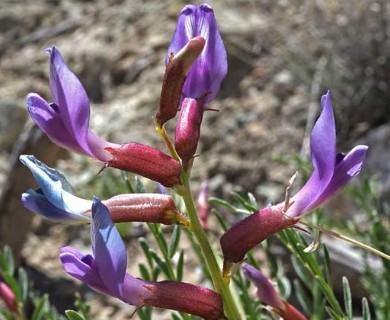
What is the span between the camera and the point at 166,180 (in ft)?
5.26

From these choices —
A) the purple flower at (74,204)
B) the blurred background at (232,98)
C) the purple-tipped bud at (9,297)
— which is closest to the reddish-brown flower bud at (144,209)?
the purple flower at (74,204)

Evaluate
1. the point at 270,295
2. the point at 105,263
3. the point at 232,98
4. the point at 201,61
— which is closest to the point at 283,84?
the point at 232,98

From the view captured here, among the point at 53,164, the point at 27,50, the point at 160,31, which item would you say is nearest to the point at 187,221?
the point at 53,164

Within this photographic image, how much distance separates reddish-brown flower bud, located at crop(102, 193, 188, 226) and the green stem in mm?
23

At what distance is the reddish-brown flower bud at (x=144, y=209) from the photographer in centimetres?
160

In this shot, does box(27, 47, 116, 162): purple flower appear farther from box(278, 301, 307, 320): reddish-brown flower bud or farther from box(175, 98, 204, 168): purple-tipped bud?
box(278, 301, 307, 320): reddish-brown flower bud

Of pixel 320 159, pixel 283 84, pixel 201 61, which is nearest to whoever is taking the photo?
pixel 320 159

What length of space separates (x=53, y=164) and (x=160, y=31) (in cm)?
211

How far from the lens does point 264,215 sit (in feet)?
5.39

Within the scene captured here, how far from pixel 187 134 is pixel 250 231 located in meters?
0.22

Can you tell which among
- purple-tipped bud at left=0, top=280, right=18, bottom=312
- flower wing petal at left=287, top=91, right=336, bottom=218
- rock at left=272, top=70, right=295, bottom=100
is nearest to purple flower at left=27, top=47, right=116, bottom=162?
flower wing petal at left=287, top=91, right=336, bottom=218

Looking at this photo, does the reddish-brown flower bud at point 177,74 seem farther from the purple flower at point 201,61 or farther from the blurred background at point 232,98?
the blurred background at point 232,98

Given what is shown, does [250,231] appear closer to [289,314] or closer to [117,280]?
[117,280]

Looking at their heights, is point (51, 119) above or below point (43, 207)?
above
